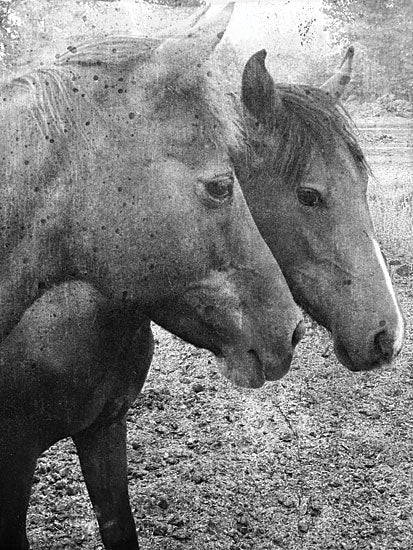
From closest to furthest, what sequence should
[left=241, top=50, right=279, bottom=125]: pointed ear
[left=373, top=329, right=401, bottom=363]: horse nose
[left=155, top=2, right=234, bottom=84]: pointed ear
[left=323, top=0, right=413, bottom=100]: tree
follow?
[left=155, top=2, right=234, bottom=84]: pointed ear
[left=241, top=50, right=279, bottom=125]: pointed ear
[left=373, top=329, right=401, bottom=363]: horse nose
[left=323, top=0, right=413, bottom=100]: tree

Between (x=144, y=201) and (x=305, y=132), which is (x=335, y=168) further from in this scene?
(x=144, y=201)

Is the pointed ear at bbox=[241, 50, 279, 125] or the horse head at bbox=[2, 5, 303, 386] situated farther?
the pointed ear at bbox=[241, 50, 279, 125]

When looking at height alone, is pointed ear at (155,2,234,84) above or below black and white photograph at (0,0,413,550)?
above

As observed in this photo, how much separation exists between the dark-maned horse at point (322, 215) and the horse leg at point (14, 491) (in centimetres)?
50

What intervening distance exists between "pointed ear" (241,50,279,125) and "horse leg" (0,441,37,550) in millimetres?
620

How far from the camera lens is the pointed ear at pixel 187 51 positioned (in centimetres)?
68

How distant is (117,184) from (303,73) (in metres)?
0.60

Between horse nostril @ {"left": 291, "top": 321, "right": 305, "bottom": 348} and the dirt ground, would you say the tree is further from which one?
horse nostril @ {"left": 291, "top": 321, "right": 305, "bottom": 348}

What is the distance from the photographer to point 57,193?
685 millimetres

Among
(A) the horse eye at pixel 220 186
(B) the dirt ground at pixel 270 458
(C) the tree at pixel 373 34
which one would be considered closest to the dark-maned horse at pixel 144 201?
(A) the horse eye at pixel 220 186

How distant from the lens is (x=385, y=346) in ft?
3.08

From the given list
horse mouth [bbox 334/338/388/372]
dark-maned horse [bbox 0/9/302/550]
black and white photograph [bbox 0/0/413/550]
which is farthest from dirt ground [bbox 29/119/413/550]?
dark-maned horse [bbox 0/9/302/550]

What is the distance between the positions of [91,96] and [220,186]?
0.19m

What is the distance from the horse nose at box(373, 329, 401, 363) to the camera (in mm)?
926
